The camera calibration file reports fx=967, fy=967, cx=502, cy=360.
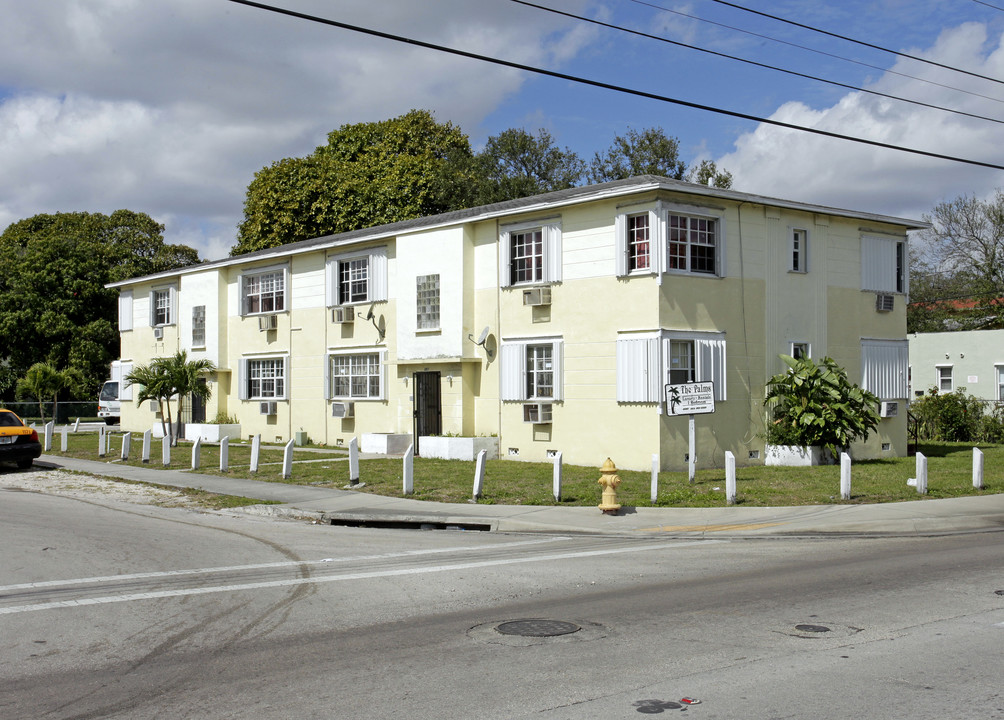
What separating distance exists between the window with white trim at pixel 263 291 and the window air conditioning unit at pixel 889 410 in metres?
18.7

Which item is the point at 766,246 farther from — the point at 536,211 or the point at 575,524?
the point at 575,524

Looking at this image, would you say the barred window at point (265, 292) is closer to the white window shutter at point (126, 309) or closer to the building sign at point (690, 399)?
the white window shutter at point (126, 309)

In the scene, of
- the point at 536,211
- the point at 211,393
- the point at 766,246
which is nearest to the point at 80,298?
the point at 211,393

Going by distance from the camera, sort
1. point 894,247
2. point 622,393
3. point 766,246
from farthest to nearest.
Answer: point 894,247 < point 766,246 < point 622,393

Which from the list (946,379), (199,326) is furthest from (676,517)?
(946,379)

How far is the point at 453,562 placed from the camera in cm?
1192

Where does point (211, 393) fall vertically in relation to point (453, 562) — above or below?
above

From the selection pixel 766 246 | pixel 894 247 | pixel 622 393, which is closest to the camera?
pixel 622 393

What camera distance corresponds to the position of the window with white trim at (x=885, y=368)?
25406 mm

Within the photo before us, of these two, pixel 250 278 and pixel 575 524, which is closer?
pixel 575 524

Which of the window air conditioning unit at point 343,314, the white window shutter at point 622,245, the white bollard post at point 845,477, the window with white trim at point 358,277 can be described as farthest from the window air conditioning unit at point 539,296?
the white bollard post at point 845,477

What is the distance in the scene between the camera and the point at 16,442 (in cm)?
2442

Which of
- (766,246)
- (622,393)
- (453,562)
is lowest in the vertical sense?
(453,562)

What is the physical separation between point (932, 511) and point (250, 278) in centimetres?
2447
